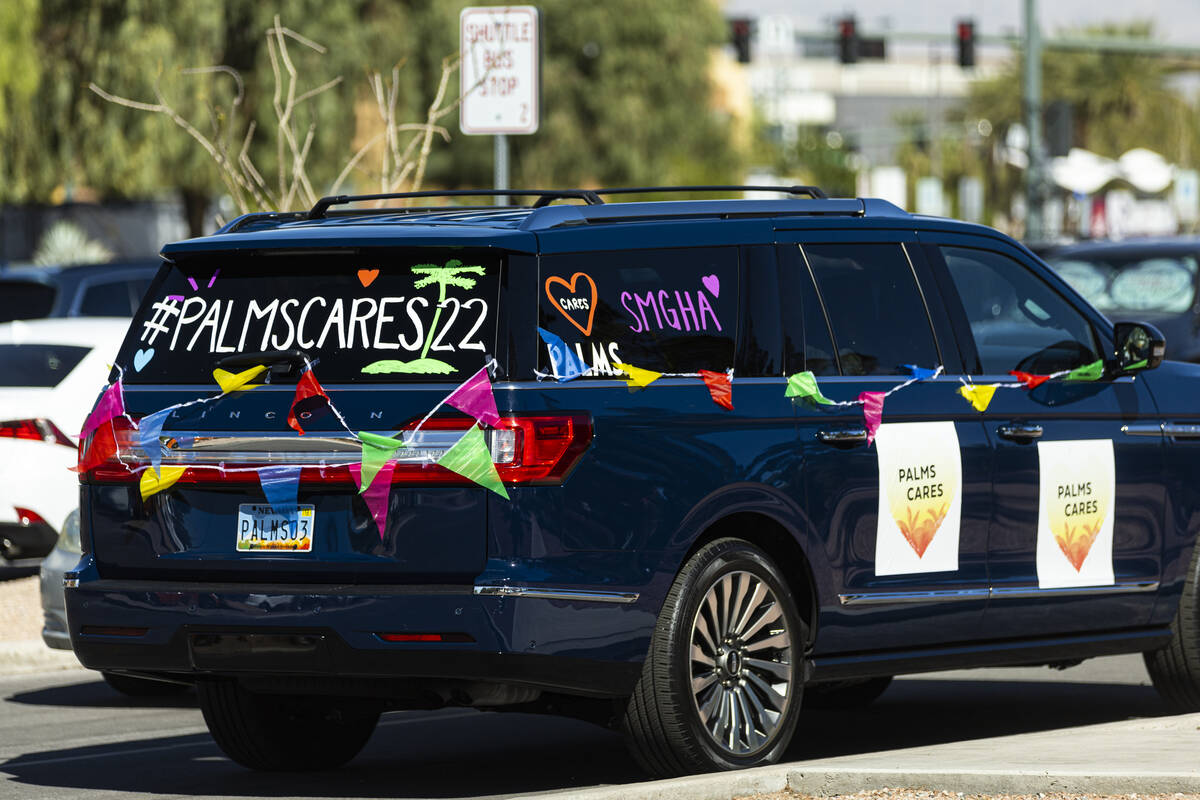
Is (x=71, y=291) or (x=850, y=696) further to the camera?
(x=71, y=291)

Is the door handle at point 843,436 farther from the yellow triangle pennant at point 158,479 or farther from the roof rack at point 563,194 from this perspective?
the yellow triangle pennant at point 158,479

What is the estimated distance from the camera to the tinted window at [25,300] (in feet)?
64.6

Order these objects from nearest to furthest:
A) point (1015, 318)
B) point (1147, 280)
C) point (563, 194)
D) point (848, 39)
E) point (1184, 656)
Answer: point (563, 194) < point (1015, 318) < point (1184, 656) < point (1147, 280) < point (848, 39)

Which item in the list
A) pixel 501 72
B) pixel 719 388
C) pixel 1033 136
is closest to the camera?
pixel 719 388

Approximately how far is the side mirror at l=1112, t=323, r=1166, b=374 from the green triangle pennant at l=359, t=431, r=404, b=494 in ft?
10.6

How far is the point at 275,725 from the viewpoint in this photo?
8375mm

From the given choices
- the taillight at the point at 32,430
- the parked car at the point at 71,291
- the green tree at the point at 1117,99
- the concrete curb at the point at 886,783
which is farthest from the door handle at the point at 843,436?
the green tree at the point at 1117,99

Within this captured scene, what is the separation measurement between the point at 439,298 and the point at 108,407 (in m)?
1.19

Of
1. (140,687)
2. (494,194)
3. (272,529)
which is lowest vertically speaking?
(140,687)

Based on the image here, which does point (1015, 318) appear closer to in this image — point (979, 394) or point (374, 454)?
point (979, 394)

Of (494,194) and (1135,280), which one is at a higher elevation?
(494,194)

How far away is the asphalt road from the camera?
26.7ft

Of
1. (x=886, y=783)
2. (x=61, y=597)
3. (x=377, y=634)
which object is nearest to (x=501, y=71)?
(x=61, y=597)

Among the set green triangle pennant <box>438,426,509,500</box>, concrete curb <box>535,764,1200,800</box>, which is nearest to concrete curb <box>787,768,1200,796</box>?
concrete curb <box>535,764,1200,800</box>
